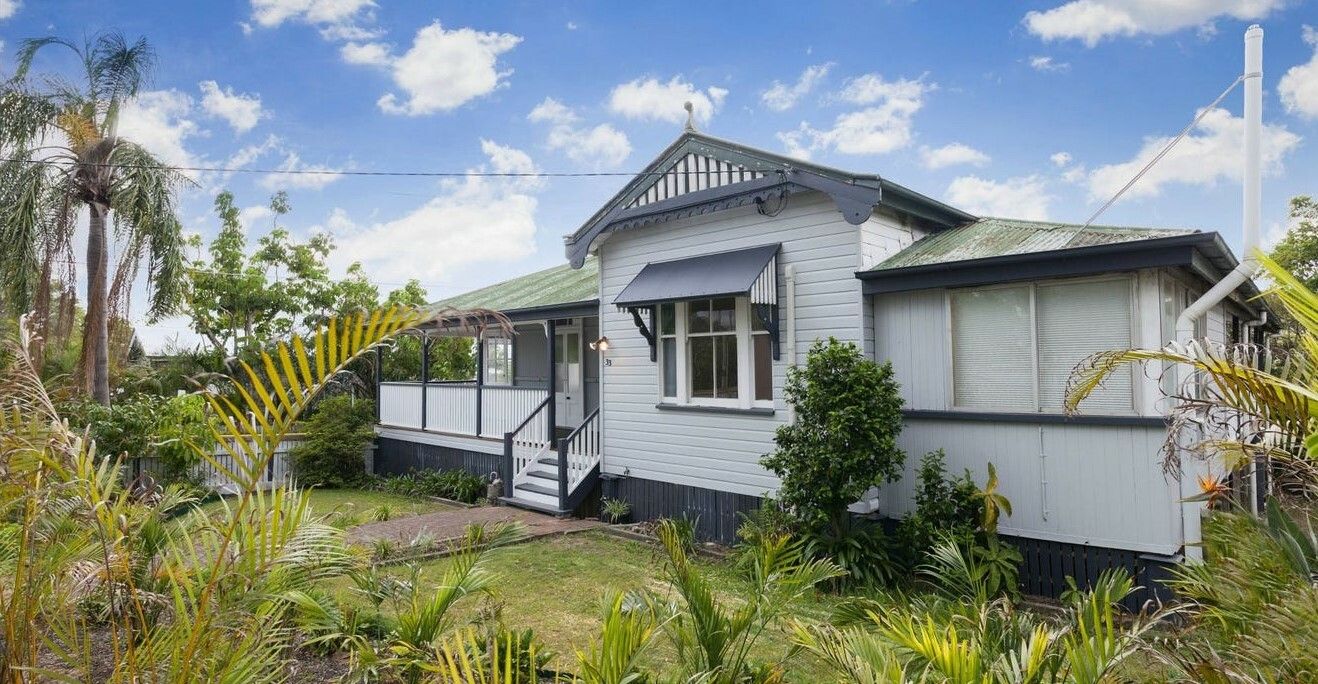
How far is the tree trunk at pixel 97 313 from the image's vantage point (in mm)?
12625

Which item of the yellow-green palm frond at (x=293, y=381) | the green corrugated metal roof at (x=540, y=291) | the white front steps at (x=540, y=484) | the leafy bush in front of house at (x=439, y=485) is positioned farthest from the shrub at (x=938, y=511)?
the leafy bush in front of house at (x=439, y=485)

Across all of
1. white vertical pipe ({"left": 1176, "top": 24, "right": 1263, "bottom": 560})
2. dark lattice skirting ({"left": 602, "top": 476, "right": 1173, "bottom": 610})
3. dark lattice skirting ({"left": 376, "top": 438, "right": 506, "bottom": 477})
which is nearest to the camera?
white vertical pipe ({"left": 1176, "top": 24, "right": 1263, "bottom": 560})

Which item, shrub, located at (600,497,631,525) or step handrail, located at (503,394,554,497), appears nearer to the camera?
shrub, located at (600,497,631,525)

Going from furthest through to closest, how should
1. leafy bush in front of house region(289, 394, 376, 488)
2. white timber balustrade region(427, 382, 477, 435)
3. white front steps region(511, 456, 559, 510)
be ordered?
leafy bush in front of house region(289, 394, 376, 488)
white timber balustrade region(427, 382, 477, 435)
white front steps region(511, 456, 559, 510)

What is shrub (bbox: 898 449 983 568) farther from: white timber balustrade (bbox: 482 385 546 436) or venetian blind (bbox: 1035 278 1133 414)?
white timber balustrade (bbox: 482 385 546 436)

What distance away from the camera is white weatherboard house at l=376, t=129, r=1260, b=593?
674 centimetres

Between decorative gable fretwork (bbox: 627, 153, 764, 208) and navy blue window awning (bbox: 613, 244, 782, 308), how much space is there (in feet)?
3.05

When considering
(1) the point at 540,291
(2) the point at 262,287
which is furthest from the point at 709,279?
(2) the point at 262,287

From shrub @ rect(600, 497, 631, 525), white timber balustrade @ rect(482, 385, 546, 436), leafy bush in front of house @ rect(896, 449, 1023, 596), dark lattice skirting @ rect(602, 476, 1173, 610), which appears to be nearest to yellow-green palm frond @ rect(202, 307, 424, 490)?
dark lattice skirting @ rect(602, 476, 1173, 610)

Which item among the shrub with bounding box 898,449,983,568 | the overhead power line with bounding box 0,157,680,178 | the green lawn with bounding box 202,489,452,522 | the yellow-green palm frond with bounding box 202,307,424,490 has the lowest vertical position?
the green lawn with bounding box 202,489,452,522

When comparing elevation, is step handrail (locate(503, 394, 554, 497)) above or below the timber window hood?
below

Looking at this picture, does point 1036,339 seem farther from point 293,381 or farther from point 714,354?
point 293,381

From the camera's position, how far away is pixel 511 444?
1232 cm

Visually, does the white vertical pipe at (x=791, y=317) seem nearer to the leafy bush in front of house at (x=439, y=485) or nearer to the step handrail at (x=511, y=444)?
the step handrail at (x=511, y=444)
